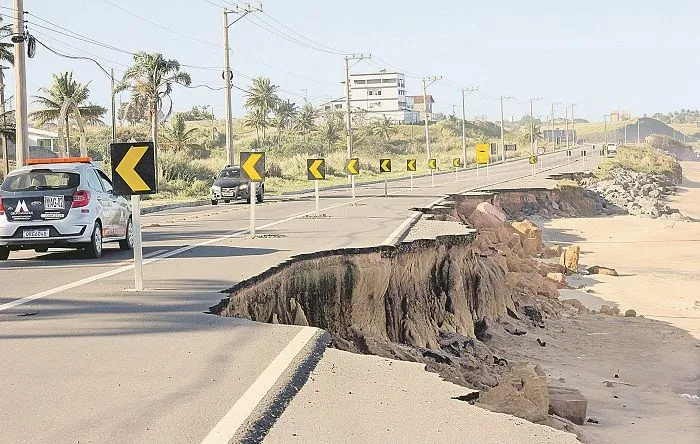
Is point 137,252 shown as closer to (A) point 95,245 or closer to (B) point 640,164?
(A) point 95,245

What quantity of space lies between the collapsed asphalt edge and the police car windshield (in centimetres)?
3475

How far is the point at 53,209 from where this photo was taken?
640 inches

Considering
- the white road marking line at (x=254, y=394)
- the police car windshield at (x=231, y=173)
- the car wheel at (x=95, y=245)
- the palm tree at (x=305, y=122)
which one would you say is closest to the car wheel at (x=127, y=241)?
the car wheel at (x=95, y=245)

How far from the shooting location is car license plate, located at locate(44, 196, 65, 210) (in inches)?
641

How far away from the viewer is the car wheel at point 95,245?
16542 mm

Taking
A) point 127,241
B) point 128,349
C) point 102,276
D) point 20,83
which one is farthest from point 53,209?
point 20,83

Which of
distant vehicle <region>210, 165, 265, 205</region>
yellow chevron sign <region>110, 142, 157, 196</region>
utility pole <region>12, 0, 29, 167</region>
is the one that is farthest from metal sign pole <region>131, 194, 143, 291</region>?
distant vehicle <region>210, 165, 265, 205</region>

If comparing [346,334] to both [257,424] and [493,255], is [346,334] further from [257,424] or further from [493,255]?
[493,255]

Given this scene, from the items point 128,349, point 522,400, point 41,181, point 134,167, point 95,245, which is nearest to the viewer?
point 522,400

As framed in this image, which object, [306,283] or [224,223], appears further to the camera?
[224,223]

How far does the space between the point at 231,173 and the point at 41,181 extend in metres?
27.3

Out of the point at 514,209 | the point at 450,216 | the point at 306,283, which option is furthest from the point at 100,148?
the point at 306,283

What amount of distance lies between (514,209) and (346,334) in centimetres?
3582

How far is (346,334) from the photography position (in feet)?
43.0
